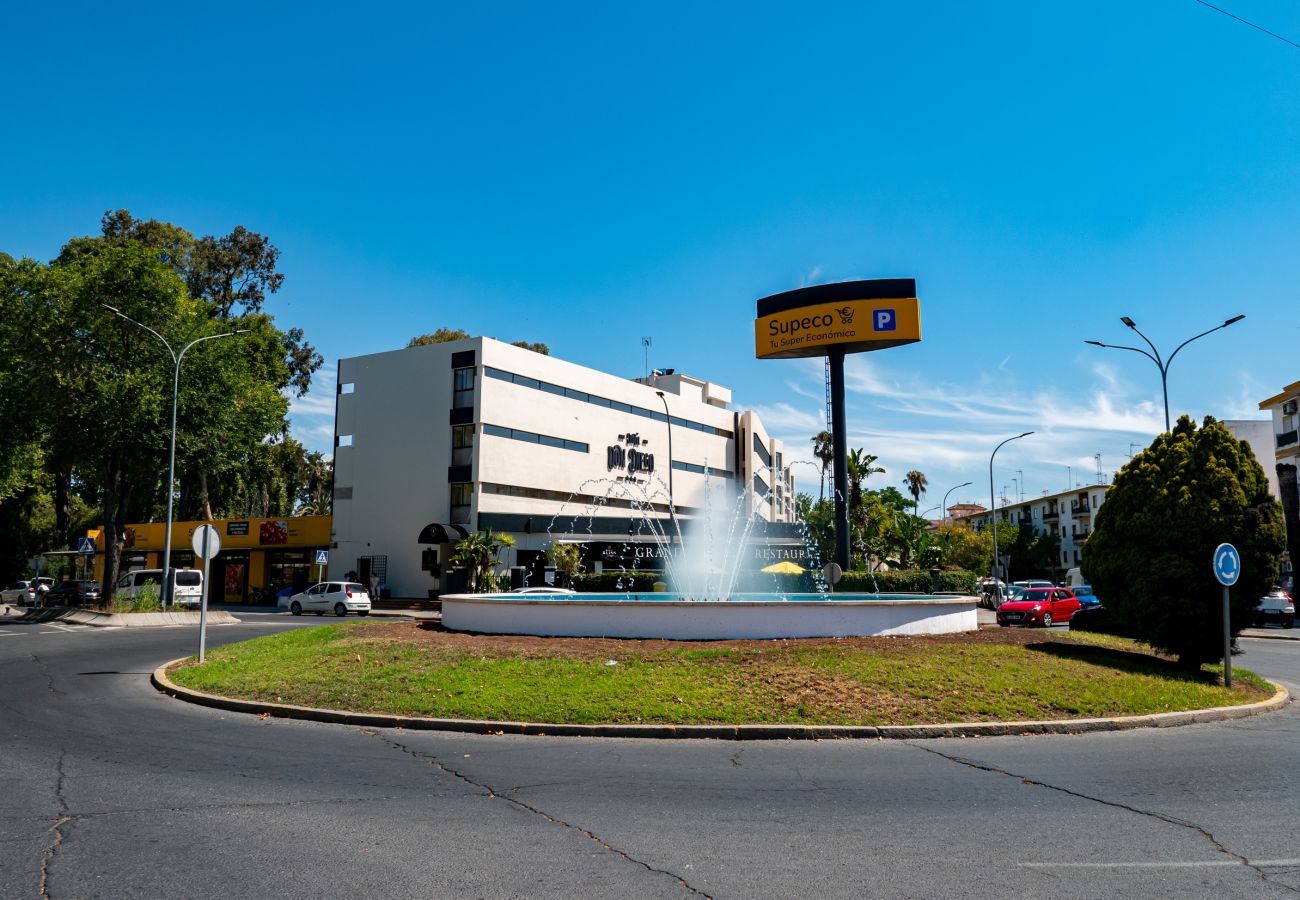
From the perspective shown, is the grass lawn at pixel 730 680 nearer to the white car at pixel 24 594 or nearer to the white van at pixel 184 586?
the white van at pixel 184 586

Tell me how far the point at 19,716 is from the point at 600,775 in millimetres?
8584

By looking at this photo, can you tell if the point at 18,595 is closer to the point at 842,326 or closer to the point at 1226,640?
the point at 842,326

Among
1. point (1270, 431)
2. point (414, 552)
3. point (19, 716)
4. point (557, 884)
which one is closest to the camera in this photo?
point (557, 884)

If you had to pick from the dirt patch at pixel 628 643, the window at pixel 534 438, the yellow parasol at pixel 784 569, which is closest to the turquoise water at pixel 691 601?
the dirt patch at pixel 628 643

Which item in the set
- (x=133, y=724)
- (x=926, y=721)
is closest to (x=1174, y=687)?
(x=926, y=721)

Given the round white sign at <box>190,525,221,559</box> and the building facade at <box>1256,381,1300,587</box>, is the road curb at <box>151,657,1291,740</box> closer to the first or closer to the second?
the round white sign at <box>190,525,221,559</box>

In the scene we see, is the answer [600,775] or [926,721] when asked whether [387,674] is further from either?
[926,721]

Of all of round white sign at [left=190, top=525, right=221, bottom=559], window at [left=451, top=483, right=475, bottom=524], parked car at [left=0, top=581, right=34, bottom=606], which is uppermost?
window at [left=451, top=483, right=475, bottom=524]

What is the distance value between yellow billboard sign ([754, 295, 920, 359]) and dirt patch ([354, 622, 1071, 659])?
955 inches

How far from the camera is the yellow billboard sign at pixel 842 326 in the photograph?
4038 cm

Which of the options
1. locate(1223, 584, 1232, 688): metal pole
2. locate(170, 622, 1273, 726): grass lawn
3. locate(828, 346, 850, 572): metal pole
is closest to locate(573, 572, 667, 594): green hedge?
locate(828, 346, 850, 572): metal pole

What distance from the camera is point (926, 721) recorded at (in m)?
11.1

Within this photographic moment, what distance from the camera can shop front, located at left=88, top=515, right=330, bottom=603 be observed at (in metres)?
49.2

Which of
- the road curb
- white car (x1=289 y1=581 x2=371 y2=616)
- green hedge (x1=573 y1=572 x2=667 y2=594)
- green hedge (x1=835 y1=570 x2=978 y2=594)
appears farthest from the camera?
white car (x1=289 y1=581 x2=371 y2=616)
